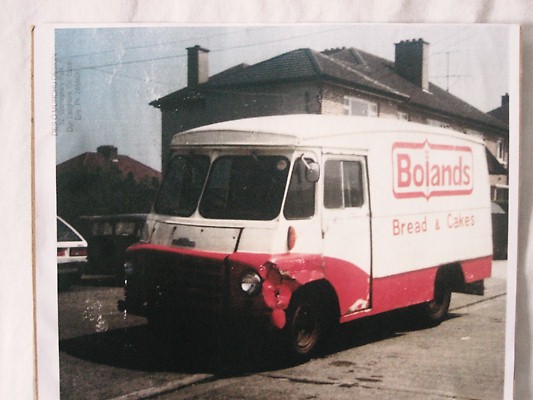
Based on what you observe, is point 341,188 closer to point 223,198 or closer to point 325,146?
point 325,146

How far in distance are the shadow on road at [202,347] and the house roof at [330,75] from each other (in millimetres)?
684

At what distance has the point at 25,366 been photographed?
1701 mm

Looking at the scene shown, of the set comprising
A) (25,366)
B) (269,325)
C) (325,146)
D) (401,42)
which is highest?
(401,42)

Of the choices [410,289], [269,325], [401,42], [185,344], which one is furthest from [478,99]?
[185,344]

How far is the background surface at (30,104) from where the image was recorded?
5.45ft

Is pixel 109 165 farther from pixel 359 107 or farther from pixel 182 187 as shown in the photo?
pixel 359 107

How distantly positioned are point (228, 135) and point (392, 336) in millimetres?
802

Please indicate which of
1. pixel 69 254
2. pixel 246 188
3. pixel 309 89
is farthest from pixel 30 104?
pixel 309 89

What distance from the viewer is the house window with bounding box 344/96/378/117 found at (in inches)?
64.3

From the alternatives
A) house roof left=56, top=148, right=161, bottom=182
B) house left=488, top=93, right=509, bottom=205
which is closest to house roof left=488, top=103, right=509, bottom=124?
house left=488, top=93, right=509, bottom=205

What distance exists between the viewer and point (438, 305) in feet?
5.69

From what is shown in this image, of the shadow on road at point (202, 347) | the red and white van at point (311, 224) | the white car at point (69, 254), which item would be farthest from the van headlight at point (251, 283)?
the white car at point (69, 254)

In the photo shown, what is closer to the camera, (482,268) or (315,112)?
(315,112)

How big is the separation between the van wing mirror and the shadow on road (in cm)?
46
